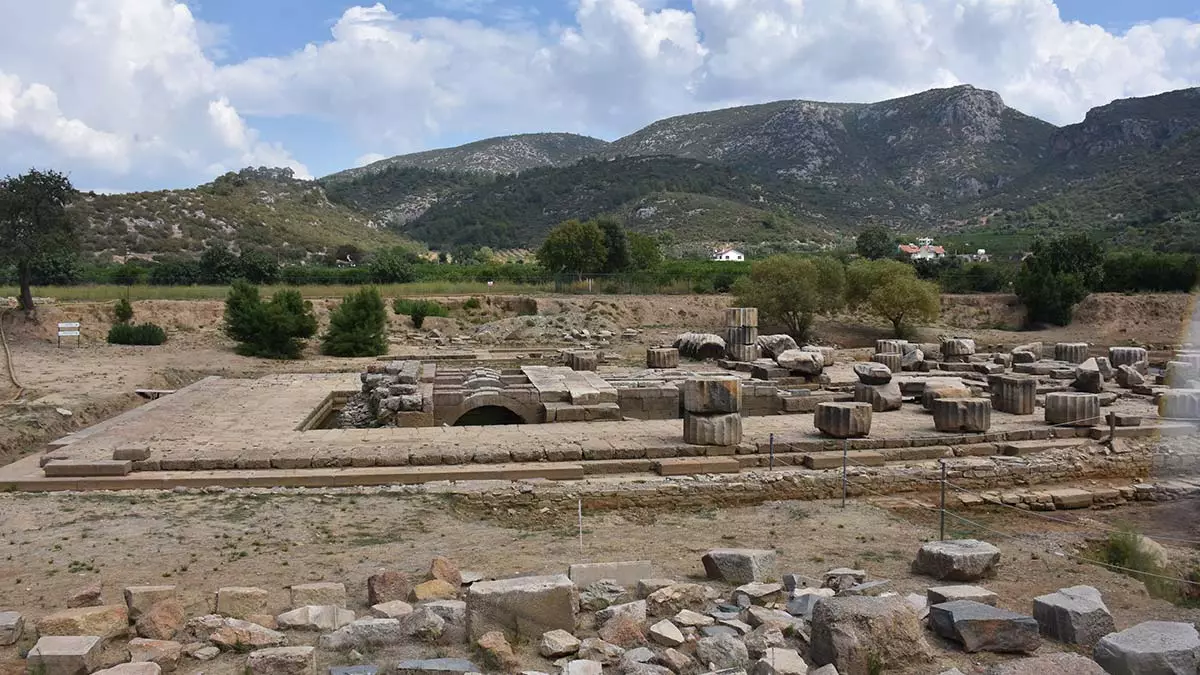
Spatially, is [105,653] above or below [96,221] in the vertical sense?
below

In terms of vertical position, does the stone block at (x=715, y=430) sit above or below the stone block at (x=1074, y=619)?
above

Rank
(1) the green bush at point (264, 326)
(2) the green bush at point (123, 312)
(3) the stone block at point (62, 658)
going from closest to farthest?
(3) the stone block at point (62, 658) → (1) the green bush at point (264, 326) → (2) the green bush at point (123, 312)

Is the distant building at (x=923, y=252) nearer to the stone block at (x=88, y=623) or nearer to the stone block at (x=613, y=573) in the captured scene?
the stone block at (x=613, y=573)

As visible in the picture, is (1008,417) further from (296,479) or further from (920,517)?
(296,479)

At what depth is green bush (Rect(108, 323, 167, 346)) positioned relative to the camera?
27.8 meters

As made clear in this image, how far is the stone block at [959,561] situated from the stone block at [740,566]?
144 cm

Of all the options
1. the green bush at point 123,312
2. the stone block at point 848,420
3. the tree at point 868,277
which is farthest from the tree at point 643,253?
the stone block at point 848,420

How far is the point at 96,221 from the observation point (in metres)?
57.0

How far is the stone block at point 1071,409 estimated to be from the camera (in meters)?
15.9

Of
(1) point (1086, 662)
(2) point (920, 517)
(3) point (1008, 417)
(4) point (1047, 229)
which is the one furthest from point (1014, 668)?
(4) point (1047, 229)

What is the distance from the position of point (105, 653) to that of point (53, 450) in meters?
8.73

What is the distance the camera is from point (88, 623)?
605 centimetres

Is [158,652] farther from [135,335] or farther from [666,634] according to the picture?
[135,335]

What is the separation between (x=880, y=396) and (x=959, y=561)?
9.97 meters
